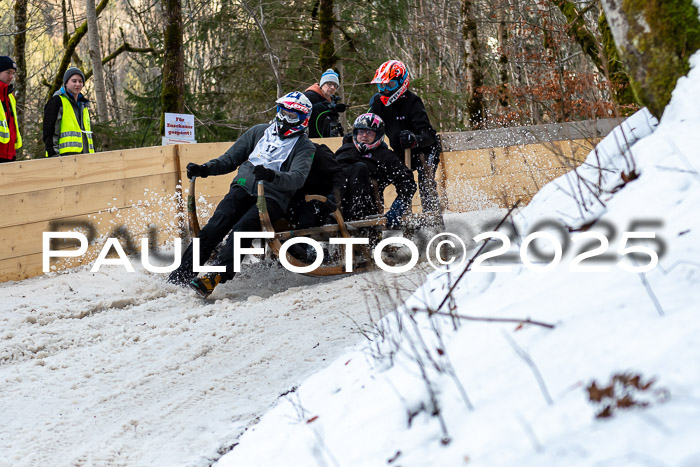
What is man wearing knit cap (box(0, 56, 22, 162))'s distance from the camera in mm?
8234

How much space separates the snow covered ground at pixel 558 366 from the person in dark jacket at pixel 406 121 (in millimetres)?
4503

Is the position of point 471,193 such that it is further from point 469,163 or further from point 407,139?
point 407,139

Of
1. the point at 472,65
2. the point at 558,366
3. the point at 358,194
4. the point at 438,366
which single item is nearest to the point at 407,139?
the point at 358,194

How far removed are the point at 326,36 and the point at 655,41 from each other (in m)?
11.7

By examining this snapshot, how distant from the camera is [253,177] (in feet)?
22.4

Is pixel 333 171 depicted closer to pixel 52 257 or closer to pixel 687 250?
pixel 52 257

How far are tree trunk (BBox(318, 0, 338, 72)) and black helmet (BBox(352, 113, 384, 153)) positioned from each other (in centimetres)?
717

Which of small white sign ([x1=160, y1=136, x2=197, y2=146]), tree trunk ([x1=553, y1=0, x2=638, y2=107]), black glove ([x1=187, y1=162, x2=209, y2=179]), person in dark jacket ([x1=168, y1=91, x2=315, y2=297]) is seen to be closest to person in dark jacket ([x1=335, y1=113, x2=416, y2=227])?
person in dark jacket ([x1=168, y1=91, x2=315, y2=297])

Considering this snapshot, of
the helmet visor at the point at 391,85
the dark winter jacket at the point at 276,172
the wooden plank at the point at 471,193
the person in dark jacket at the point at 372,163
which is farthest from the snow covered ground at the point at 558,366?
the wooden plank at the point at 471,193

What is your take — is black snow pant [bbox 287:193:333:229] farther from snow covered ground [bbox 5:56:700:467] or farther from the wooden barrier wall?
the wooden barrier wall

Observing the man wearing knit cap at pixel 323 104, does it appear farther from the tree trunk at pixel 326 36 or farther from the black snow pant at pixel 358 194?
the tree trunk at pixel 326 36

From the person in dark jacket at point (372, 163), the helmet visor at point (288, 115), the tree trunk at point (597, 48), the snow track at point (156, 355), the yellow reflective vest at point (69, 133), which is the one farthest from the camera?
the tree trunk at point (597, 48)

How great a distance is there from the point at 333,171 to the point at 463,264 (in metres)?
3.43

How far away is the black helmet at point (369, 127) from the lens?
781cm
